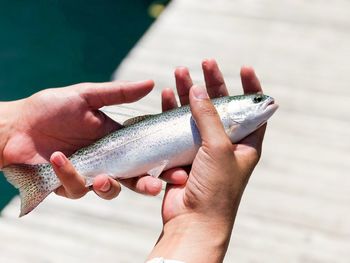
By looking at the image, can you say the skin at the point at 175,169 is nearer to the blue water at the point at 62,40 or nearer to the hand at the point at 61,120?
the hand at the point at 61,120

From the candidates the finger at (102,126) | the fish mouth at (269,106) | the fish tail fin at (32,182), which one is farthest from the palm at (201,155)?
the fish tail fin at (32,182)

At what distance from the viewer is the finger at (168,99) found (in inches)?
101

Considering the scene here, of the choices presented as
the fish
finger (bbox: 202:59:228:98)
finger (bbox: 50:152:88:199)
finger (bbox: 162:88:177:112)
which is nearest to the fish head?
the fish

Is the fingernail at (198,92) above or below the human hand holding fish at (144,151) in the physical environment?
above

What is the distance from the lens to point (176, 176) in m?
2.29

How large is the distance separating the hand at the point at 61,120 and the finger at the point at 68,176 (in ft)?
0.23

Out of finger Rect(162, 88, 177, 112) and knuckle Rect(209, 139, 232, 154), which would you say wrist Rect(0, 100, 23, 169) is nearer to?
finger Rect(162, 88, 177, 112)

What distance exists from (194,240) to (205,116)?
1.55 feet

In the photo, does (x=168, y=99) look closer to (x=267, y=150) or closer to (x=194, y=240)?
(x=194, y=240)

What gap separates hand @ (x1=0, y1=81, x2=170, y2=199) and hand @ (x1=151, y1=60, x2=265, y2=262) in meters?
0.28

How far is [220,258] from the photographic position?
201 centimetres

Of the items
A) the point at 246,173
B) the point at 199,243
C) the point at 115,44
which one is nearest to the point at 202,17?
the point at 115,44

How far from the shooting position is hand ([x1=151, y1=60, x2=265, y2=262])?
78.4 inches

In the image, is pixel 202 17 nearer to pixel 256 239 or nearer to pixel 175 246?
pixel 256 239
